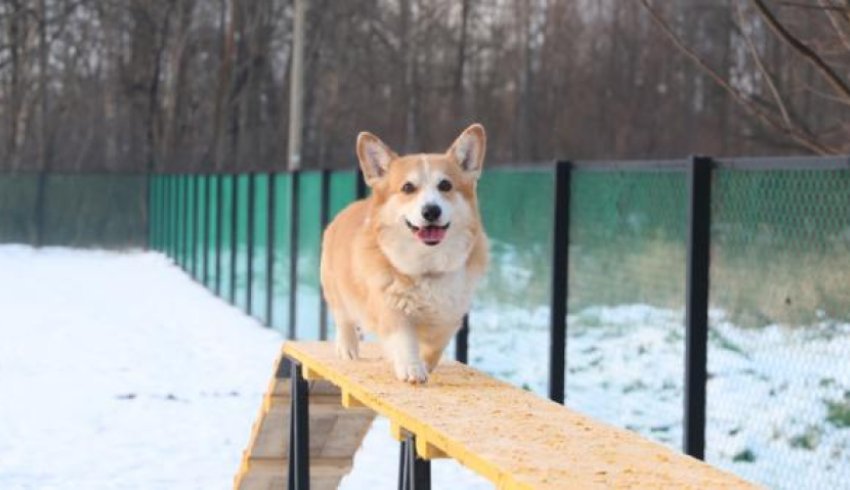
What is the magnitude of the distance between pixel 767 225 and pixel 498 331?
11.5 ft

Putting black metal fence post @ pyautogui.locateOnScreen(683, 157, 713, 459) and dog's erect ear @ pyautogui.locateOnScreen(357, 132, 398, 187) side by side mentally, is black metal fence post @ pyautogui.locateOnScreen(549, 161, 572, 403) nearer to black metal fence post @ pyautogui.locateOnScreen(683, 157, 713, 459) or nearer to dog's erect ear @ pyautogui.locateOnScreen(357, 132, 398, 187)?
black metal fence post @ pyautogui.locateOnScreen(683, 157, 713, 459)

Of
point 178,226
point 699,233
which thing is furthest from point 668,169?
point 178,226

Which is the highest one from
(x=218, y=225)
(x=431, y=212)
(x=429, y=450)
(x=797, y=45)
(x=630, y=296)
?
(x=797, y=45)

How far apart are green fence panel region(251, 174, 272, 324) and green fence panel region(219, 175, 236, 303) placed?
1781 millimetres

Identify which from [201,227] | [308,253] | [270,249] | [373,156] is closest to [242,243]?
[270,249]

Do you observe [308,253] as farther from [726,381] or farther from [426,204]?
[426,204]

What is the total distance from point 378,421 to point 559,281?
9.09 feet

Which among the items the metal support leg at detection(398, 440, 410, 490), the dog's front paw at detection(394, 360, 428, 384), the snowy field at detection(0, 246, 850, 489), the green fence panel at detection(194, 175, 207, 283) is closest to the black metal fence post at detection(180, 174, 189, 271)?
the green fence panel at detection(194, 175, 207, 283)

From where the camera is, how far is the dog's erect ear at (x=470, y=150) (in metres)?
5.31

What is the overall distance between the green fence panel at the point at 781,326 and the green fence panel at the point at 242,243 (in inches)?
468

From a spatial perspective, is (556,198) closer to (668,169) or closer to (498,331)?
(668,169)

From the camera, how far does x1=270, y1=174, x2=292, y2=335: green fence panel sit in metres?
15.2

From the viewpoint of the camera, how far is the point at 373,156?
541 cm

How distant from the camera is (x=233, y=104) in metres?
48.4
